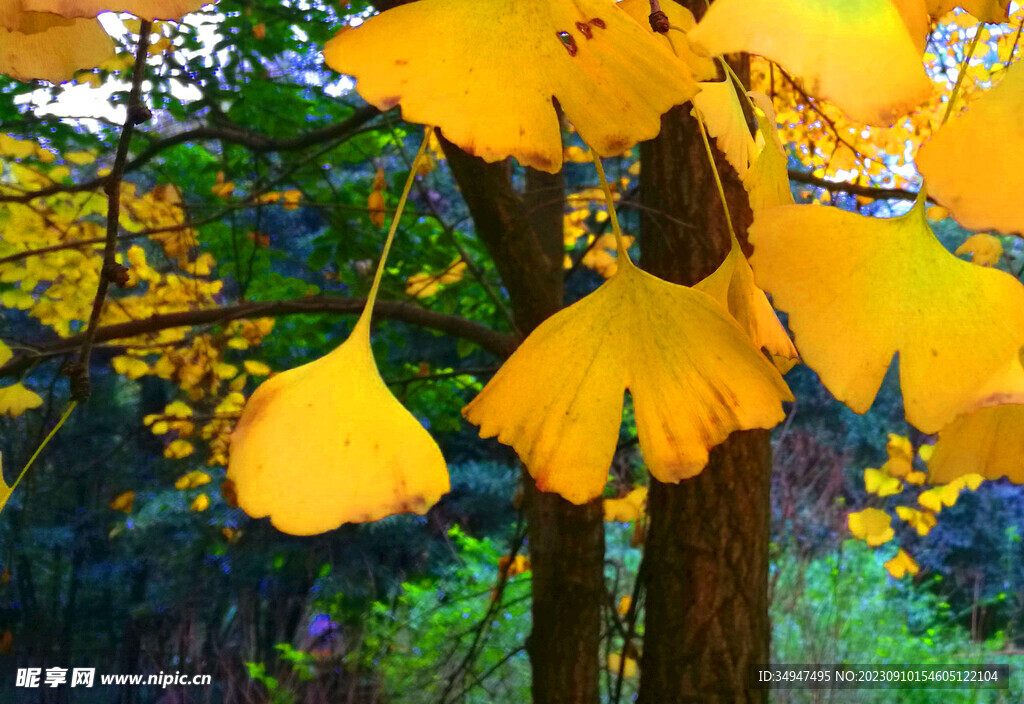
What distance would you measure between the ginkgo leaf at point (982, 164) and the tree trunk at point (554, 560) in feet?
3.88

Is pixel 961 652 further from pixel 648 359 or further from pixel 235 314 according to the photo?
pixel 648 359

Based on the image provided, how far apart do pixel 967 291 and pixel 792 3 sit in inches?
3.9

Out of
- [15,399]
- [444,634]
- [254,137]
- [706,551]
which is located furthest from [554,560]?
[444,634]

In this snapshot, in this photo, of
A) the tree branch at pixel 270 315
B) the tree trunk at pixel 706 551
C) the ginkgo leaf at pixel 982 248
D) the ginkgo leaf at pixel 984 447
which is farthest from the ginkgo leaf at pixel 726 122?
the ginkgo leaf at pixel 982 248

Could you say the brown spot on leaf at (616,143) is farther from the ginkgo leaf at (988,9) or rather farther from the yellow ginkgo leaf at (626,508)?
the yellow ginkgo leaf at (626,508)

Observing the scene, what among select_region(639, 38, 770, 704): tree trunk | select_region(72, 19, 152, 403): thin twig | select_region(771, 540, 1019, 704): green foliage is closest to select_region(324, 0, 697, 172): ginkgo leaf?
select_region(72, 19, 152, 403): thin twig

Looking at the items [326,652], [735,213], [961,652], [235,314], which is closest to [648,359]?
[735,213]

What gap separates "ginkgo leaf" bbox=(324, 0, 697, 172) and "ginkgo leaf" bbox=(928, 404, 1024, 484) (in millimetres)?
160

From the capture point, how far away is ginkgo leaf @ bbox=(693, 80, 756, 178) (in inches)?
13.9

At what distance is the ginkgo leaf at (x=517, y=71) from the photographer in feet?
0.78

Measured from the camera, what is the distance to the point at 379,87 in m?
0.24

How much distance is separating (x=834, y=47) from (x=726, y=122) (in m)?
0.17

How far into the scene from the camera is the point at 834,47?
0.65 feet

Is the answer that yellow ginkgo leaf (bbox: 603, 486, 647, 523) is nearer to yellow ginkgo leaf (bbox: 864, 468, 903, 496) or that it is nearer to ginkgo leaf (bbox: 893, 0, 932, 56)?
yellow ginkgo leaf (bbox: 864, 468, 903, 496)
